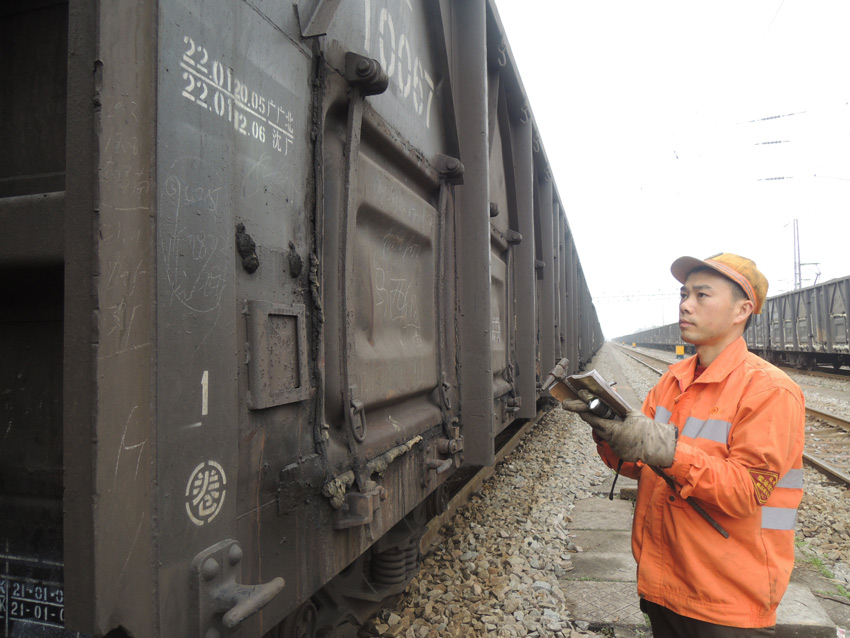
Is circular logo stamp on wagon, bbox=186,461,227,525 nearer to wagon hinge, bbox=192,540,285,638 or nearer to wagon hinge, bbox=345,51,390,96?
wagon hinge, bbox=192,540,285,638

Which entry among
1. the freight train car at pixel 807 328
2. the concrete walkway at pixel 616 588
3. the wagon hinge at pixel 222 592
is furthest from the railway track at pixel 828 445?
the freight train car at pixel 807 328

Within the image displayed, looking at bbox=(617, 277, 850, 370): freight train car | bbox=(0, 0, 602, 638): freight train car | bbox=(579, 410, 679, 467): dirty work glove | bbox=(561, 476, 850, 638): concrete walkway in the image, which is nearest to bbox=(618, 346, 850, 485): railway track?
bbox=(561, 476, 850, 638): concrete walkway

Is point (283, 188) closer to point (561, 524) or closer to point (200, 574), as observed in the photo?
point (200, 574)

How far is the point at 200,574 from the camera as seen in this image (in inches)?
45.3

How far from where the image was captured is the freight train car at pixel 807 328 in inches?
685

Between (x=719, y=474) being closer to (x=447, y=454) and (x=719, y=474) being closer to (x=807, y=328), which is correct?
(x=447, y=454)

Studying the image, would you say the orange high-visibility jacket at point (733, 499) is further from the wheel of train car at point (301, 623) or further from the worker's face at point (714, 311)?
the wheel of train car at point (301, 623)

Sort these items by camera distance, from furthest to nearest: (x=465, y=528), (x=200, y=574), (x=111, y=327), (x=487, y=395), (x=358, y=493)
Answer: (x=465, y=528) → (x=487, y=395) → (x=358, y=493) → (x=200, y=574) → (x=111, y=327)

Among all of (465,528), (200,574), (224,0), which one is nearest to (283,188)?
(224,0)

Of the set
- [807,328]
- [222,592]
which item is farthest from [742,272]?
[807,328]

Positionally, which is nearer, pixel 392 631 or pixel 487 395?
pixel 392 631

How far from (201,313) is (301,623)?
1.46 meters

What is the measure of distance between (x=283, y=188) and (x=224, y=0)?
450 millimetres

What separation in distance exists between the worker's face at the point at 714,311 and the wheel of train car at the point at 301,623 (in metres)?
1.63
